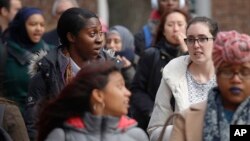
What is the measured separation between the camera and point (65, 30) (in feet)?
28.6

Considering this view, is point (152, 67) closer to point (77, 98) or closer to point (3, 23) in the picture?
point (3, 23)

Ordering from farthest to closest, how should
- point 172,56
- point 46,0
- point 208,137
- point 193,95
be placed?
point 46,0 → point 172,56 → point 193,95 → point 208,137

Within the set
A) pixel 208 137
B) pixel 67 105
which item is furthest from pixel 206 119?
pixel 67 105

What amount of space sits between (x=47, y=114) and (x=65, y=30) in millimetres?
1960

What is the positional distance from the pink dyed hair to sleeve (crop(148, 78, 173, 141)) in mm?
1336

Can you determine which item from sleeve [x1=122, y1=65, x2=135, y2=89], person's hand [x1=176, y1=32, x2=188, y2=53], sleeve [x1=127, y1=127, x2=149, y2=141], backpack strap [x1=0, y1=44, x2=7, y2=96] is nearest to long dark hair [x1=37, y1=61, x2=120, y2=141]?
sleeve [x1=127, y1=127, x2=149, y2=141]

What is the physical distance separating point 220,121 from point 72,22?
7.60ft

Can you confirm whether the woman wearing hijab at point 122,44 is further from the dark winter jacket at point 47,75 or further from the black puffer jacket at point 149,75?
the dark winter jacket at point 47,75

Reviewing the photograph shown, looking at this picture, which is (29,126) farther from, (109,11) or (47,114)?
(109,11)

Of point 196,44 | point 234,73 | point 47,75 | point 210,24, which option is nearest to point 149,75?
point 210,24

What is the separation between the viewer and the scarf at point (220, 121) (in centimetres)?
658

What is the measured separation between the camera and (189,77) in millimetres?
8492

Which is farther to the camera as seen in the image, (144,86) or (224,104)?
(144,86)

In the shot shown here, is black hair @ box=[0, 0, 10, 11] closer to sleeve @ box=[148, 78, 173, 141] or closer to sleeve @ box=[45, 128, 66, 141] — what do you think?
sleeve @ box=[148, 78, 173, 141]
